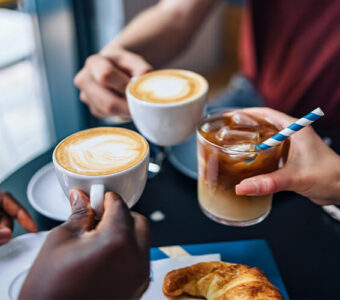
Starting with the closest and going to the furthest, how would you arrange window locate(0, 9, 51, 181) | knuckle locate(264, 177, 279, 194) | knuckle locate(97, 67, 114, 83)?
knuckle locate(264, 177, 279, 194) → knuckle locate(97, 67, 114, 83) → window locate(0, 9, 51, 181)

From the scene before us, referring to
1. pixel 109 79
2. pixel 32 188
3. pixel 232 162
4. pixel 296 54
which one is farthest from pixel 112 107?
pixel 296 54

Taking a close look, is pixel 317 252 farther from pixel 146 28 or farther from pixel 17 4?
pixel 17 4

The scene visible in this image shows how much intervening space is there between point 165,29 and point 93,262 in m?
1.06

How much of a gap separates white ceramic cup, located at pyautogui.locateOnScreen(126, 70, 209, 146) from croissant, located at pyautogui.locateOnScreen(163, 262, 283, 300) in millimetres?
291

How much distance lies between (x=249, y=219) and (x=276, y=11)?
0.88 m

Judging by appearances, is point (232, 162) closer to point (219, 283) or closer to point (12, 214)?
point (219, 283)

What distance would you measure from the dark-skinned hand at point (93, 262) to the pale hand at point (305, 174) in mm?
256

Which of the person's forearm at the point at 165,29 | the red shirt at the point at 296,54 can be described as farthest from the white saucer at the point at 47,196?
the red shirt at the point at 296,54

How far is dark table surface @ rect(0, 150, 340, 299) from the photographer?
61cm

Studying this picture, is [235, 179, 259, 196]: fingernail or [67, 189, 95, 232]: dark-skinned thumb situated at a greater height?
[67, 189, 95, 232]: dark-skinned thumb

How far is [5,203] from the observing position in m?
0.69

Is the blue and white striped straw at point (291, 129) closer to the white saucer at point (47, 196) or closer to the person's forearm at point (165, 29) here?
the white saucer at point (47, 196)

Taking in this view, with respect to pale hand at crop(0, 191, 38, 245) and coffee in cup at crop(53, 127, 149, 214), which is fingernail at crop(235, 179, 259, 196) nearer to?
coffee in cup at crop(53, 127, 149, 214)

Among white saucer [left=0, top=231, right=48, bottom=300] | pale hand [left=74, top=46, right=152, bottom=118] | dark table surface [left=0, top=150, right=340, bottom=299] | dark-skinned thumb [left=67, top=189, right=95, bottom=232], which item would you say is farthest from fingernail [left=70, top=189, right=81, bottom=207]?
pale hand [left=74, top=46, right=152, bottom=118]
